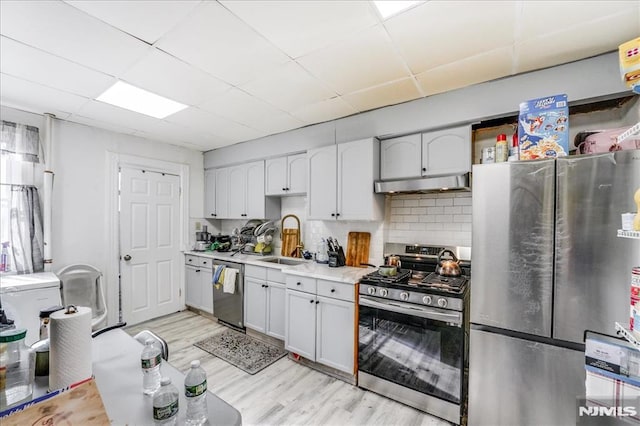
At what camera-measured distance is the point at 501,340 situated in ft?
5.84

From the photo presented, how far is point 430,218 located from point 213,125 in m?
2.70

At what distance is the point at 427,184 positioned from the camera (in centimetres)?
242

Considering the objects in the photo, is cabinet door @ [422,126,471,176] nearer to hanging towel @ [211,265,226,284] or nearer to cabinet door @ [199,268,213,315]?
hanging towel @ [211,265,226,284]

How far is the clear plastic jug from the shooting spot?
86 centimetres

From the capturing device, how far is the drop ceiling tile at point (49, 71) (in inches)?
73.0

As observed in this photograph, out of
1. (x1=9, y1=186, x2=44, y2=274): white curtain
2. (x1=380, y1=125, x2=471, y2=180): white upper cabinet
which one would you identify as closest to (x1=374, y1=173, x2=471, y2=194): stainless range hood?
(x1=380, y1=125, x2=471, y2=180): white upper cabinet

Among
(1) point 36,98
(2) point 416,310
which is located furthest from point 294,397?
(1) point 36,98

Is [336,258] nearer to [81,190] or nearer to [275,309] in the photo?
[275,309]

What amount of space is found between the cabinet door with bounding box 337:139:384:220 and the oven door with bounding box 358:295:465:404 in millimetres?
874

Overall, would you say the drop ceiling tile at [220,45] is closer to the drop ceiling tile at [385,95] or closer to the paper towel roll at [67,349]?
the drop ceiling tile at [385,95]

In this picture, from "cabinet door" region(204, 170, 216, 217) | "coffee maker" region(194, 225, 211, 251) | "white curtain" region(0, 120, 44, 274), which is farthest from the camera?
"cabinet door" region(204, 170, 216, 217)

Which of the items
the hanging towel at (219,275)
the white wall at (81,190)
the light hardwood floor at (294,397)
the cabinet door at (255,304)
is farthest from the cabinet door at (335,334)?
the white wall at (81,190)

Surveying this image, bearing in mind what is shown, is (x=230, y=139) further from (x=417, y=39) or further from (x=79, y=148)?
(x=417, y=39)

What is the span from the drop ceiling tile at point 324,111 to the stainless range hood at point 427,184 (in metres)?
0.84
